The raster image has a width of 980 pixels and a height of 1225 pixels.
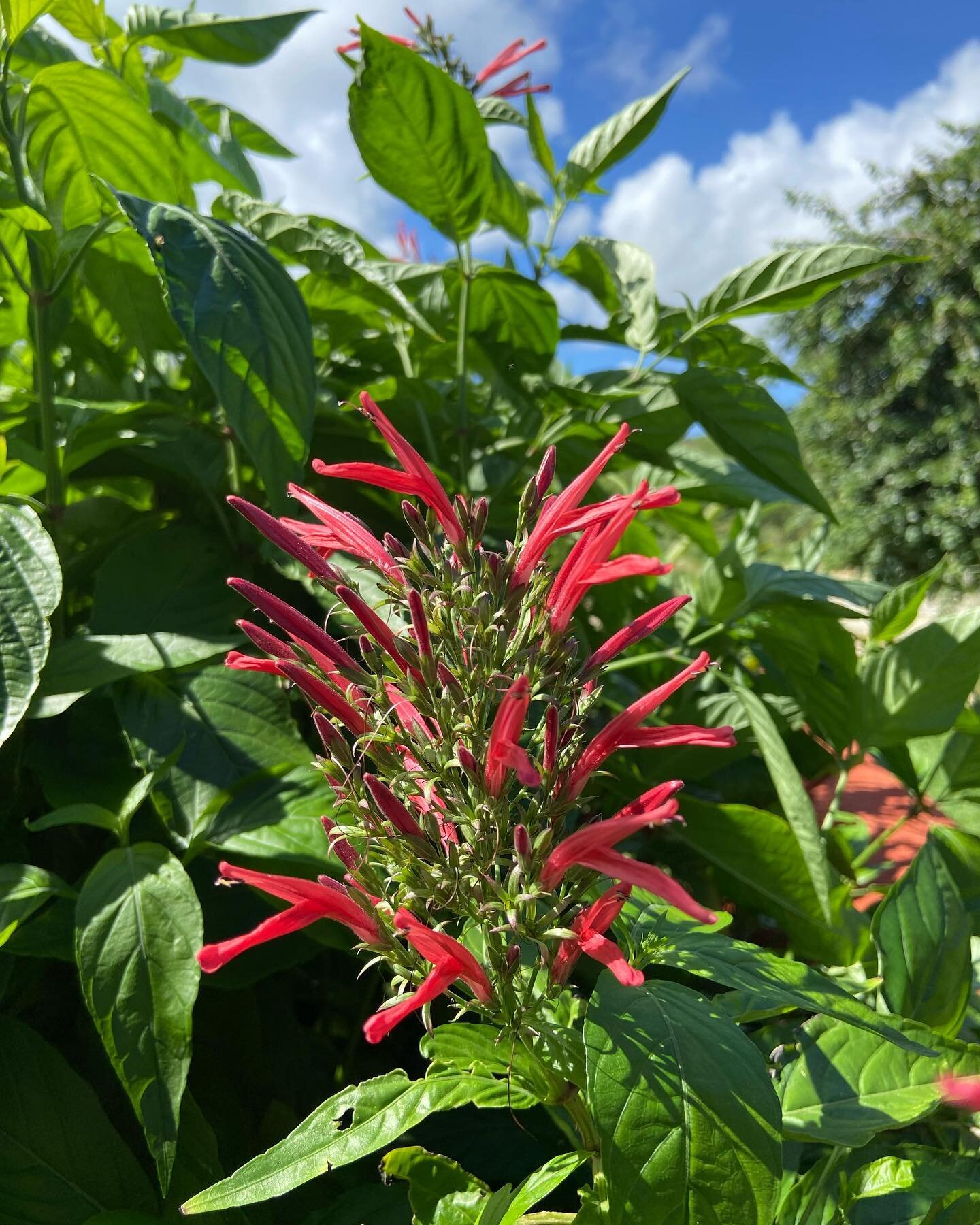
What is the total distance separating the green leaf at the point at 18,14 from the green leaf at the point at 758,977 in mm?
689

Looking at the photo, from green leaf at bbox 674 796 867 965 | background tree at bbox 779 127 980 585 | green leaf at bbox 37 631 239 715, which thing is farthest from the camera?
background tree at bbox 779 127 980 585

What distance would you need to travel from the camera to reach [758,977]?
39 centimetres

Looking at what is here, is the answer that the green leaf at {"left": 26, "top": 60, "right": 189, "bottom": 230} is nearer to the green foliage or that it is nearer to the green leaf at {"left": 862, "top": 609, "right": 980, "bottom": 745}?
the green foliage

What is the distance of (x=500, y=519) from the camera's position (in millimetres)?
833

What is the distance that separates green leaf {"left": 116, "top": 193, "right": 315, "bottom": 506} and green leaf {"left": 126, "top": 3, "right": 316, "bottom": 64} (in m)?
0.45

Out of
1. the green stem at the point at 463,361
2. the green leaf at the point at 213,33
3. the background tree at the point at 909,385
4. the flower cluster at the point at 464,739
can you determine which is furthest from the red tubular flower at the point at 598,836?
the background tree at the point at 909,385

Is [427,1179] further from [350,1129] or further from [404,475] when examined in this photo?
[404,475]

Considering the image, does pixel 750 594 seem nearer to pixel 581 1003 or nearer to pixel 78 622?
pixel 581 1003

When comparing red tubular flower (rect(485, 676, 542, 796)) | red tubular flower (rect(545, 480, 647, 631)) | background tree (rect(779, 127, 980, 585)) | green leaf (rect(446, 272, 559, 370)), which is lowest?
Result: red tubular flower (rect(485, 676, 542, 796))

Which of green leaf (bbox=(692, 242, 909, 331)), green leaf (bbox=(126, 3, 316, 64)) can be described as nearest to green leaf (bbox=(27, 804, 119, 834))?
green leaf (bbox=(692, 242, 909, 331))

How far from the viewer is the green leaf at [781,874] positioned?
640 millimetres

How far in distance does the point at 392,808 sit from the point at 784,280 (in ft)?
2.04

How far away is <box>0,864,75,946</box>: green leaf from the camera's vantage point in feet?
1.53

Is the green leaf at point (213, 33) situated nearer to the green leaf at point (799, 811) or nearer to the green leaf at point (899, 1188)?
the green leaf at point (799, 811)
